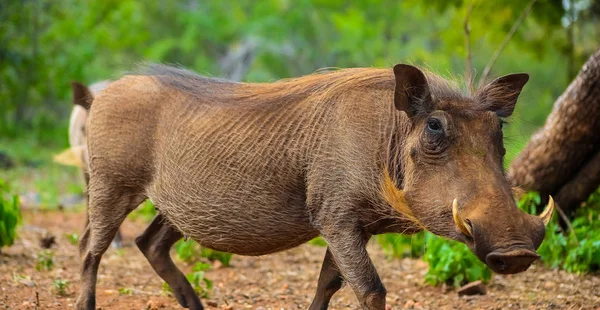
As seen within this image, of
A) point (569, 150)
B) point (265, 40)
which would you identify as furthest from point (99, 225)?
point (265, 40)

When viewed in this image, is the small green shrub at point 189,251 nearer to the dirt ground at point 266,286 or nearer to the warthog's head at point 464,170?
the dirt ground at point 266,286

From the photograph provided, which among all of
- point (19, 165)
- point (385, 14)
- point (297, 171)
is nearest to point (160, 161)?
point (297, 171)

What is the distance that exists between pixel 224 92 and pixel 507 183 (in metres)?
1.58

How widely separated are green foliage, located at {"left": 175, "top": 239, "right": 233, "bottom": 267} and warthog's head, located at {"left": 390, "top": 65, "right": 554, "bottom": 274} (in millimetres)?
2854

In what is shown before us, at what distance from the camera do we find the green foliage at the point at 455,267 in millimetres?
5199

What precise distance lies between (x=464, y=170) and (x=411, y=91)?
44 cm

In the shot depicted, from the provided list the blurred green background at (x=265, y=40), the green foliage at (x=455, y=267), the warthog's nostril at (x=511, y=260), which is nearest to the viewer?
the warthog's nostril at (x=511, y=260)

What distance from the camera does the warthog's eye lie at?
3283mm

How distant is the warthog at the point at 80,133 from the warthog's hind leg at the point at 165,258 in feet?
3.01

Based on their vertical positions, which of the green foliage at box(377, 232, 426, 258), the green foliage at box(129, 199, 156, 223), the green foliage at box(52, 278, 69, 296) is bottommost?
the green foliage at box(129, 199, 156, 223)

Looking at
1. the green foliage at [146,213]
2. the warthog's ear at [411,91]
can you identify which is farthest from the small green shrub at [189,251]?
the warthog's ear at [411,91]

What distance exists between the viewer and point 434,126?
3318mm

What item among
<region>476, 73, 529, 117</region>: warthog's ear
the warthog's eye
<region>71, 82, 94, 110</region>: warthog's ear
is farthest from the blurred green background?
<region>71, 82, 94, 110</region>: warthog's ear

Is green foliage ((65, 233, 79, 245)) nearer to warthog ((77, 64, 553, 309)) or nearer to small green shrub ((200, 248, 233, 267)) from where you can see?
small green shrub ((200, 248, 233, 267))
